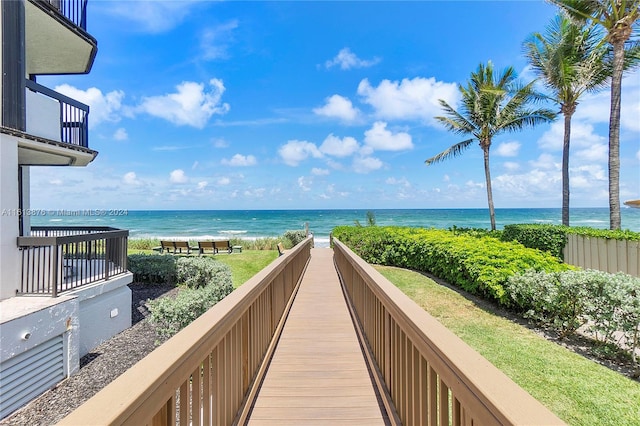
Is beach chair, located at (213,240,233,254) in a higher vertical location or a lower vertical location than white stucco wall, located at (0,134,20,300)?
lower

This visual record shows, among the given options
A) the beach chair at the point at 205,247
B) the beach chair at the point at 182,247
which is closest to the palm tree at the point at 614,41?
the beach chair at the point at 205,247

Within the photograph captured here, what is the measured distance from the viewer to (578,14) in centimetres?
1117

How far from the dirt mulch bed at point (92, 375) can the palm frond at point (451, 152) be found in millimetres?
17602

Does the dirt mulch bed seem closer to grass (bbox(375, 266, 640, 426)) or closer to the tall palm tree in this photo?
grass (bbox(375, 266, 640, 426))

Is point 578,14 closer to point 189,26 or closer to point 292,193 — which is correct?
point 189,26

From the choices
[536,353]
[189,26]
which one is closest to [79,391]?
[536,353]

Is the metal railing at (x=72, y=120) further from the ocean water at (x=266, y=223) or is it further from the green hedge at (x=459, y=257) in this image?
the ocean water at (x=266, y=223)

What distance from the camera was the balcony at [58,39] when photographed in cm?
667

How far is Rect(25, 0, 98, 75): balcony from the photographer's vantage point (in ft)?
21.9

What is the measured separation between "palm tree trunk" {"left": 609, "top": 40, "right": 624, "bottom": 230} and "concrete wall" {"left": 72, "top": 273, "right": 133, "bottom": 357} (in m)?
14.9

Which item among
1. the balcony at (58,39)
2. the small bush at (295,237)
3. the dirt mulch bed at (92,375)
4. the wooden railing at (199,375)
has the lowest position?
the dirt mulch bed at (92,375)

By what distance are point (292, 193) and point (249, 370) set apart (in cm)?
6556

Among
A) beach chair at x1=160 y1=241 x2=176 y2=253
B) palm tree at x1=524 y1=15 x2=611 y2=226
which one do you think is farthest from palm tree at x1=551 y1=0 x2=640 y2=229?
beach chair at x1=160 y1=241 x2=176 y2=253

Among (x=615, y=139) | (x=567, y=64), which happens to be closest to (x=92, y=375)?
(x=615, y=139)
